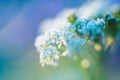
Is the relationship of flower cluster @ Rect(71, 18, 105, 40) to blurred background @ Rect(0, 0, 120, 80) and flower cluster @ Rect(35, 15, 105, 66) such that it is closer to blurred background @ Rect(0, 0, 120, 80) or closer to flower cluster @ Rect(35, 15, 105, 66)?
flower cluster @ Rect(35, 15, 105, 66)

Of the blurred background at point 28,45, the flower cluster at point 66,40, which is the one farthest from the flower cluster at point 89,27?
the blurred background at point 28,45

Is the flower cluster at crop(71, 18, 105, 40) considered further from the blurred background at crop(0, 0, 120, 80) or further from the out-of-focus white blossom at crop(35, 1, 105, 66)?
the blurred background at crop(0, 0, 120, 80)

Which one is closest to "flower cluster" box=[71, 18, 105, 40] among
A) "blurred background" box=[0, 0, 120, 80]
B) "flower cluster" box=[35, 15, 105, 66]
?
"flower cluster" box=[35, 15, 105, 66]

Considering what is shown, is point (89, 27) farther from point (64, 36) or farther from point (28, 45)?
point (28, 45)

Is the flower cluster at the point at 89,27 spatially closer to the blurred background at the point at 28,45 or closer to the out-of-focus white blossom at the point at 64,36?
the out-of-focus white blossom at the point at 64,36

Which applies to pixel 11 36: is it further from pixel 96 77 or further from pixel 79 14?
pixel 96 77
